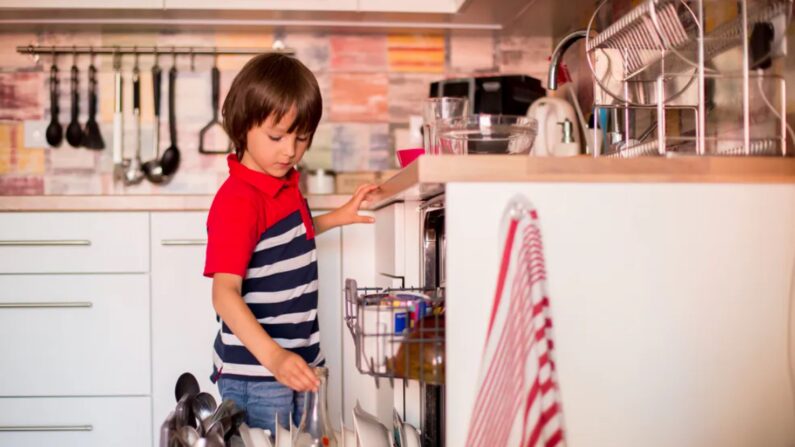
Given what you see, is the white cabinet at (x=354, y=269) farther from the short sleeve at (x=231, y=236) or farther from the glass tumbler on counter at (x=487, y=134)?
the glass tumbler on counter at (x=487, y=134)

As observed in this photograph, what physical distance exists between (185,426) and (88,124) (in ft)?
5.86

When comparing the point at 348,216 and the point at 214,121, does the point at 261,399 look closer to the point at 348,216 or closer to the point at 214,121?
the point at 348,216

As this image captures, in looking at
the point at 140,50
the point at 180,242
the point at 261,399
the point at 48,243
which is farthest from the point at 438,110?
the point at 140,50

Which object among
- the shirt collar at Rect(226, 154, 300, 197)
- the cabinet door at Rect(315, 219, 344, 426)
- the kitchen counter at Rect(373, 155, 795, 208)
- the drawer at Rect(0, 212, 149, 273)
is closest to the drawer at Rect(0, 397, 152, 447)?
the drawer at Rect(0, 212, 149, 273)

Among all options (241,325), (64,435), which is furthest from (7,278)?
(241,325)

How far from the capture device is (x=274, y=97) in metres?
1.58

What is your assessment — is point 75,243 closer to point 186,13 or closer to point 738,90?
point 186,13

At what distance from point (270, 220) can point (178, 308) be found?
790 millimetres

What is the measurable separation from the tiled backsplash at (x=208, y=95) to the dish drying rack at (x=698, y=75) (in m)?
1.22

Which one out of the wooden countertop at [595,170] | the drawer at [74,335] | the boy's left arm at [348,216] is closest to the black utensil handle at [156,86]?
the drawer at [74,335]

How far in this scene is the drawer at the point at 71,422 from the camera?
2285 mm

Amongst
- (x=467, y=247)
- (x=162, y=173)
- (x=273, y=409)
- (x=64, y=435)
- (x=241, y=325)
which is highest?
(x=162, y=173)

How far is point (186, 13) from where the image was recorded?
261 cm

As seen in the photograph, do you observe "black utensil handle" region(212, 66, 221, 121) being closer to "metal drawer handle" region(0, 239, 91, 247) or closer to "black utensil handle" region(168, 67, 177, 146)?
"black utensil handle" region(168, 67, 177, 146)
